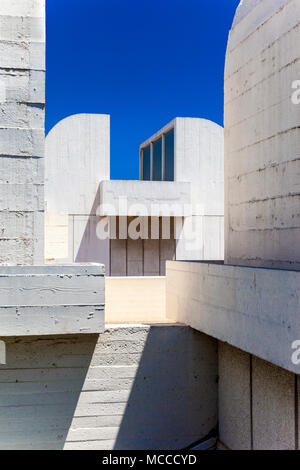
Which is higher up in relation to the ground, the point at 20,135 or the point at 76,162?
the point at 76,162

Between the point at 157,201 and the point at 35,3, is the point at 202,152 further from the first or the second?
the point at 35,3

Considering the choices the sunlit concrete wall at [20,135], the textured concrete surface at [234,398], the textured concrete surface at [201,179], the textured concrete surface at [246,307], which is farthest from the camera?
the textured concrete surface at [201,179]

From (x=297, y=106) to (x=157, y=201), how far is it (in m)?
7.92

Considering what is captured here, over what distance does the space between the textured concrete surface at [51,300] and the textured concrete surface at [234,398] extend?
1.81 m

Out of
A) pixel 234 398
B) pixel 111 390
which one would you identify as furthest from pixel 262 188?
pixel 111 390

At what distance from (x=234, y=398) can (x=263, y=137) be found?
3.25 meters

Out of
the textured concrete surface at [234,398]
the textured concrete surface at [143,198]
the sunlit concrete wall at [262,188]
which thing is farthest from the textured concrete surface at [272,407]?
the textured concrete surface at [143,198]

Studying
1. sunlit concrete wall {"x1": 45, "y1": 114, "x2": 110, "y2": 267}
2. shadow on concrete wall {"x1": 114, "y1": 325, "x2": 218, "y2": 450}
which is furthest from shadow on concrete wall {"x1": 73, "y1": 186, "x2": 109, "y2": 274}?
shadow on concrete wall {"x1": 114, "y1": 325, "x2": 218, "y2": 450}

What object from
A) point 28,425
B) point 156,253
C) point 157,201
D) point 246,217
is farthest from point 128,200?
point 28,425

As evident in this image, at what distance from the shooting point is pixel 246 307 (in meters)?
5.18

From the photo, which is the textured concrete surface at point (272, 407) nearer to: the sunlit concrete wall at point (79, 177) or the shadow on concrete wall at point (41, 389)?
the shadow on concrete wall at point (41, 389)

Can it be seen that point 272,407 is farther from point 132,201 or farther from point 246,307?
point 132,201

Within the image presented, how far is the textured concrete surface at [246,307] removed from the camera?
14.5 feet
